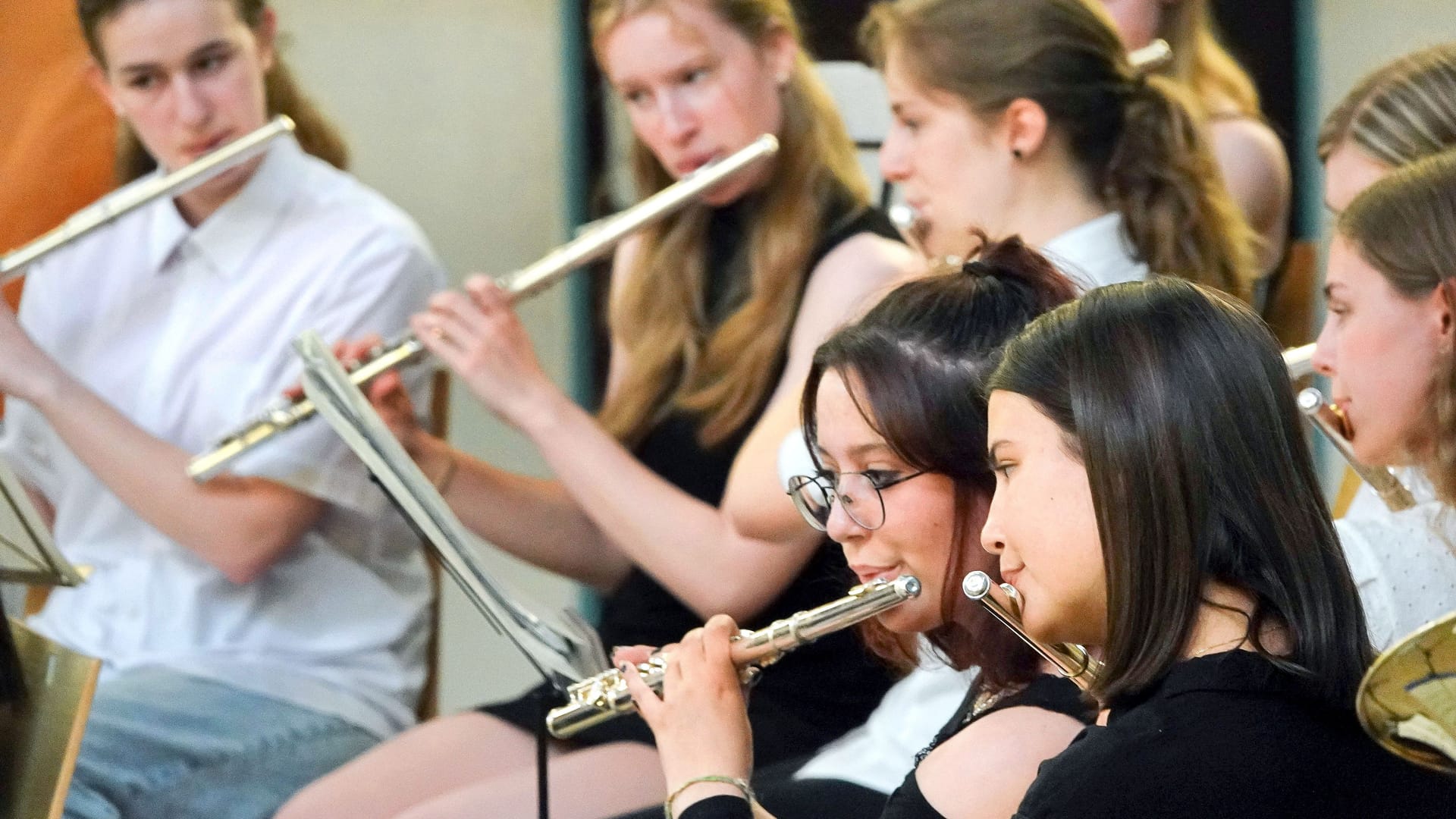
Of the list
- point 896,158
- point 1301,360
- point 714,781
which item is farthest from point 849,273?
point 714,781

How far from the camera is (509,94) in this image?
2658mm

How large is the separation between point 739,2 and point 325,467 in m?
Result: 0.62

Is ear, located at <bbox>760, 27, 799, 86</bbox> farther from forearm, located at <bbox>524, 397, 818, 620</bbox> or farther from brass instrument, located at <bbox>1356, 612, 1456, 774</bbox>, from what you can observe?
brass instrument, located at <bbox>1356, 612, 1456, 774</bbox>

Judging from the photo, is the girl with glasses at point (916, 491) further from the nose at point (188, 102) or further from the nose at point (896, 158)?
the nose at point (188, 102)

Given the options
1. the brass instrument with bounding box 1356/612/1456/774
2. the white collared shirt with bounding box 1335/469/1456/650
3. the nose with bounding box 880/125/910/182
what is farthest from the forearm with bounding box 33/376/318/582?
the brass instrument with bounding box 1356/612/1456/774

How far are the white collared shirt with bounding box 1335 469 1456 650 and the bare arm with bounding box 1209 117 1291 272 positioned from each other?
2.45 feet

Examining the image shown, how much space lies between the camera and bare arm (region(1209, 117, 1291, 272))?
1952 millimetres

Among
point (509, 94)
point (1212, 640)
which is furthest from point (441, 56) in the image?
point (1212, 640)

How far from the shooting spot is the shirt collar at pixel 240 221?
1918mm

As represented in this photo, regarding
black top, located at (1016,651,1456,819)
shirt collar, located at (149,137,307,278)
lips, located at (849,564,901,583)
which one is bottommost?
shirt collar, located at (149,137,307,278)

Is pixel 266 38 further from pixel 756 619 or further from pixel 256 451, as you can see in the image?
pixel 756 619

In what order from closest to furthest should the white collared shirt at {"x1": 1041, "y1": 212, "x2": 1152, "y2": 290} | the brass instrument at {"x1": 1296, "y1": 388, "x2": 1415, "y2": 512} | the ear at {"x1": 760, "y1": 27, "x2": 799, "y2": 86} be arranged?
the brass instrument at {"x1": 1296, "y1": 388, "x2": 1415, "y2": 512} → the white collared shirt at {"x1": 1041, "y1": 212, "x2": 1152, "y2": 290} → the ear at {"x1": 760, "y1": 27, "x2": 799, "y2": 86}

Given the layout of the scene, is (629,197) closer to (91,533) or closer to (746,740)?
(91,533)

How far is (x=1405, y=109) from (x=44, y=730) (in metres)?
1.17
